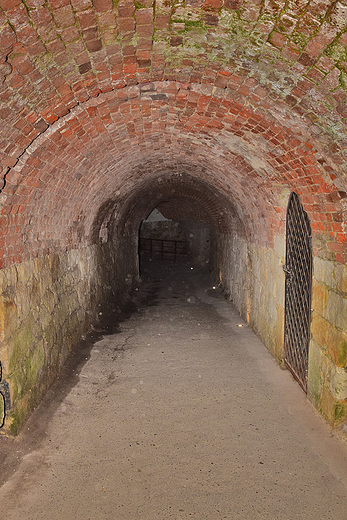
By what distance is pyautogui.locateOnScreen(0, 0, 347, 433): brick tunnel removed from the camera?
2.34 metres

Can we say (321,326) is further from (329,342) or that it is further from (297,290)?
(297,290)

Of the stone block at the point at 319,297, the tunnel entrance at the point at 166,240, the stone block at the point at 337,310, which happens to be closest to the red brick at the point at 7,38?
the stone block at the point at 337,310

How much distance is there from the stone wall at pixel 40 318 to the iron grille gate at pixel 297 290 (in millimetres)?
3333

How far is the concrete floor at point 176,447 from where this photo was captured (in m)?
2.81

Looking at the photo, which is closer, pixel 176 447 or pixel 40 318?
pixel 176 447

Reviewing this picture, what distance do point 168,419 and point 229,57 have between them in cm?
362

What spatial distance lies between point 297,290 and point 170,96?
298cm

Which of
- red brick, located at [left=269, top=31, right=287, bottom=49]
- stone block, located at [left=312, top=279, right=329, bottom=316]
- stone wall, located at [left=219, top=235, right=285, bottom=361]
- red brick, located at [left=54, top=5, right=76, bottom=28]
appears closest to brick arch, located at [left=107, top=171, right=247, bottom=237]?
stone wall, located at [left=219, top=235, right=285, bottom=361]

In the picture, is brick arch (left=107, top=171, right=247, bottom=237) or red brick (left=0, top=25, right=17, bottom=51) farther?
brick arch (left=107, top=171, right=247, bottom=237)

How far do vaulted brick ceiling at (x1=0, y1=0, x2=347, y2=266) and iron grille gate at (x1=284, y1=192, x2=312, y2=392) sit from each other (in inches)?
15.1

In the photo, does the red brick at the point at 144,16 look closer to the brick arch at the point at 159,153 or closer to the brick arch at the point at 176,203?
the brick arch at the point at 159,153

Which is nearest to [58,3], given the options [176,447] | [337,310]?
[337,310]

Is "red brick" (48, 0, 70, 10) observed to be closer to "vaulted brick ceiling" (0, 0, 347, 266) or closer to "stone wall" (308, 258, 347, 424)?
"vaulted brick ceiling" (0, 0, 347, 266)

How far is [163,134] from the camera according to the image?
5.21m
